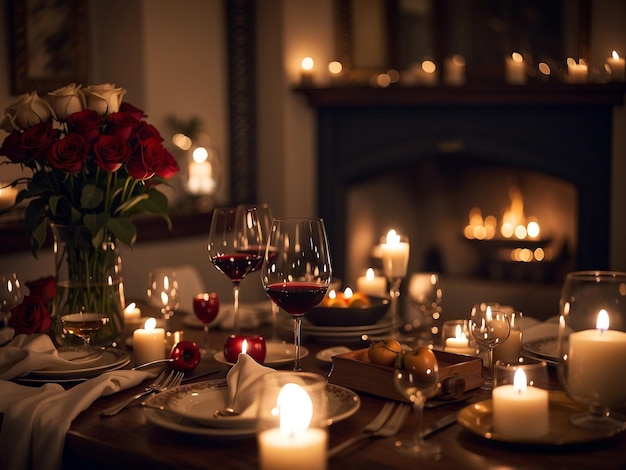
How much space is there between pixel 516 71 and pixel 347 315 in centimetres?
266

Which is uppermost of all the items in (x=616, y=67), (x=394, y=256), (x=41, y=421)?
(x=616, y=67)

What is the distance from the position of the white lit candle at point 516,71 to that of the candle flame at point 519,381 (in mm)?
3171

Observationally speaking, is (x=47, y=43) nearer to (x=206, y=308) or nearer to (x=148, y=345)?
(x=206, y=308)

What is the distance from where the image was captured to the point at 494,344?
5.03 ft

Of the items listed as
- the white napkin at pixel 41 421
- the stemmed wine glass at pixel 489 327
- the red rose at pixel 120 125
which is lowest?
the white napkin at pixel 41 421

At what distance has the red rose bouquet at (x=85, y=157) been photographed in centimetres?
177

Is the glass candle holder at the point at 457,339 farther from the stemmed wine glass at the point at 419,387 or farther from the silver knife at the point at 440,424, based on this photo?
the stemmed wine glass at the point at 419,387

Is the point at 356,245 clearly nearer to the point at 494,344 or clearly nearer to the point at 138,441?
the point at 494,344

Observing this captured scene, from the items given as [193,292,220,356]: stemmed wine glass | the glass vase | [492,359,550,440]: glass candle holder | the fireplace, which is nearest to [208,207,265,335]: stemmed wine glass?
[193,292,220,356]: stemmed wine glass

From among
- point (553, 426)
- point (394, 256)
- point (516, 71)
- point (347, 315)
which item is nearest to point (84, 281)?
point (347, 315)

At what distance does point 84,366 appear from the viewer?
5.46 ft

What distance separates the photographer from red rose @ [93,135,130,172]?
1.77 metres

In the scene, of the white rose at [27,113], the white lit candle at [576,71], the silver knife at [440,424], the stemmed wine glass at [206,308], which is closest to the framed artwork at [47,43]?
the white rose at [27,113]

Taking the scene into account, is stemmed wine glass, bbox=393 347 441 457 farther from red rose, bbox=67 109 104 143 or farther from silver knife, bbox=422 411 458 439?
red rose, bbox=67 109 104 143
